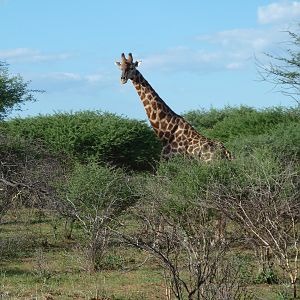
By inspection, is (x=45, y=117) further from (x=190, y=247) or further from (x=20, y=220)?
(x=190, y=247)

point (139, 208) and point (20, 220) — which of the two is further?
point (20, 220)

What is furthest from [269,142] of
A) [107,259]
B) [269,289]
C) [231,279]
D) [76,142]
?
[231,279]

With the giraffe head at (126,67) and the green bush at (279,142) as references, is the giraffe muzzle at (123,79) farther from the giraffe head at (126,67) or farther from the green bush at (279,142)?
the green bush at (279,142)

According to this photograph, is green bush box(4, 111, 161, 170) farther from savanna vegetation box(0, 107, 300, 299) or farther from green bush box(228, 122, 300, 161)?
green bush box(228, 122, 300, 161)

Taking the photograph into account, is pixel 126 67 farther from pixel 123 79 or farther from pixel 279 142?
pixel 279 142

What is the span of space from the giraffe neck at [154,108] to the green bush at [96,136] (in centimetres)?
388

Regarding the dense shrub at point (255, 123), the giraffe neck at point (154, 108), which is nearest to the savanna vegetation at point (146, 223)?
the giraffe neck at point (154, 108)

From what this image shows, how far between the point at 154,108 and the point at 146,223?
21.1 feet

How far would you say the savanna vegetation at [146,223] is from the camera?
862 cm

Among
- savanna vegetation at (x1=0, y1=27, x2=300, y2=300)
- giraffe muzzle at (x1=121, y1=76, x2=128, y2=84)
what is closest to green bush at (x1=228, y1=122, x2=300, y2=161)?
savanna vegetation at (x1=0, y1=27, x2=300, y2=300)

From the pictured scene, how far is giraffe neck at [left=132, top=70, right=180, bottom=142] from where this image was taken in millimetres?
16734

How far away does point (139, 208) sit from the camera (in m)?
11.5

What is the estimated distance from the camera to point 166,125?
16.7 metres

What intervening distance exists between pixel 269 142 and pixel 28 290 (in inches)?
396
